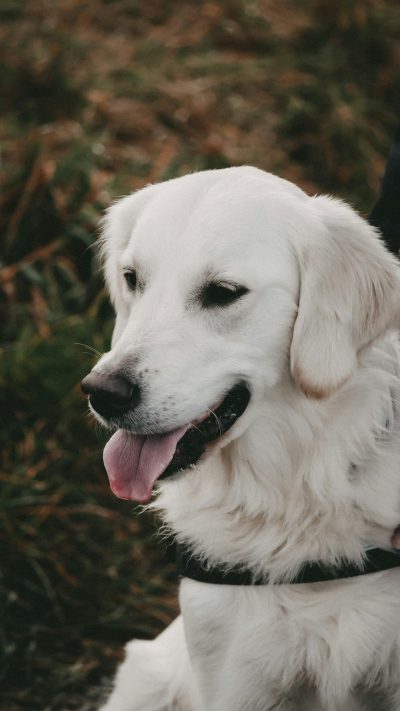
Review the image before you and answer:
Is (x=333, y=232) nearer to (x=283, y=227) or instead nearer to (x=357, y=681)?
(x=283, y=227)

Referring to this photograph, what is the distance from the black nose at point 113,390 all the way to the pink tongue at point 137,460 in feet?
0.52

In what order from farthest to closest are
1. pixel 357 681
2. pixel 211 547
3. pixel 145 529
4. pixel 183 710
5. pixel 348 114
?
pixel 348 114
pixel 145 529
pixel 183 710
pixel 211 547
pixel 357 681

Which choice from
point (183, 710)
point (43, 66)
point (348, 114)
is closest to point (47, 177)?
point (43, 66)

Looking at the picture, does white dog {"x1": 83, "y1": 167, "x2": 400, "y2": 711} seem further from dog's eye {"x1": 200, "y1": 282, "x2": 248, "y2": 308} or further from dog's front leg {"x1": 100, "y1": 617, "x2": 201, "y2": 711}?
dog's front leg {"x1": 100, "y1": 617, "x2": 201, "y2": 711}

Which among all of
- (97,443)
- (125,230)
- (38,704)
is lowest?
(38,704)

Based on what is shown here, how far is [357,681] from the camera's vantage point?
228cm

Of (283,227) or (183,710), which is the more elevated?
(283,227)

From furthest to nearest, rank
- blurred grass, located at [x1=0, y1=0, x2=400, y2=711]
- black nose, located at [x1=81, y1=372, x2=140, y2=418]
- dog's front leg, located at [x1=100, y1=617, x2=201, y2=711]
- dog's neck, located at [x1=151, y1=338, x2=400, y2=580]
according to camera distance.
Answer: blurred grass, located at [x1=0, y1=0, x2=400, y2=711]
dog's front leg, located at [x1=100, y1=617, x2=201, y2=711]
dog's neck, located at [x1=151, y1=338, x2=400, y2=580]
black nose, located at [x1=81, y1=372, x2=140, y2=418]

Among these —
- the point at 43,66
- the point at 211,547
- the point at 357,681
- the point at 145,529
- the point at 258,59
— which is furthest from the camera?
the point at 258,59

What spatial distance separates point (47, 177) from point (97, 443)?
1570 millimetres

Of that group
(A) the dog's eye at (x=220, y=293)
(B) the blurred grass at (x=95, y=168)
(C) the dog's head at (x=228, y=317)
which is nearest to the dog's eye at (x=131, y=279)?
(C) the dog's head at (x=228, y=317)

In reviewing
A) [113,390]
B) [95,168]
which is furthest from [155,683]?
[95,168]

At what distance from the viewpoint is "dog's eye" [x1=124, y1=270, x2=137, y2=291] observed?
8.15ft

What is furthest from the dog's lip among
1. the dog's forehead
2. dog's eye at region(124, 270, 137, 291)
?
dog's eye at region(124, 270, 137, 291)
